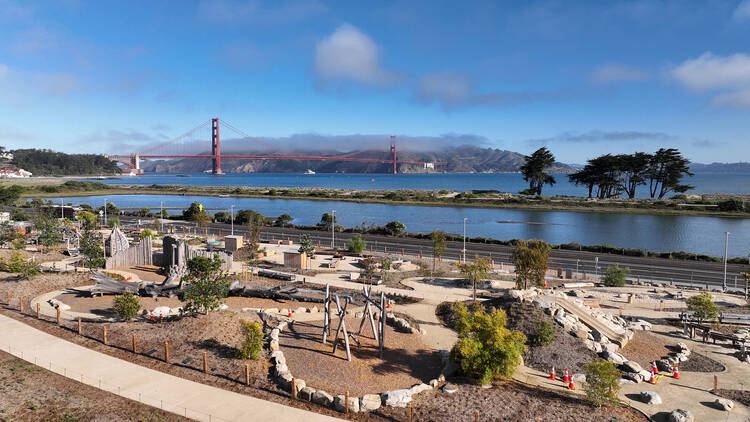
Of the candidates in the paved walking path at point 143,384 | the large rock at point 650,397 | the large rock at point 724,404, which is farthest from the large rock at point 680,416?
the paved walking path at point 143,384

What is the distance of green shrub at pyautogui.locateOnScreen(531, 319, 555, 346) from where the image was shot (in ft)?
56.1

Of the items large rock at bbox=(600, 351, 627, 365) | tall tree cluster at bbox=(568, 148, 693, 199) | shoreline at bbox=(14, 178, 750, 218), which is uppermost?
tall tree cluster at bbox=(568, 148, 693, 199)

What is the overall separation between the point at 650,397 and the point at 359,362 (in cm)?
930

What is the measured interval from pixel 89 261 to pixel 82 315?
912 centimetres

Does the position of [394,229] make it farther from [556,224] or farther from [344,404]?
[344,404]

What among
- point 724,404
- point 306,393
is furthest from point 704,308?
point 306,393

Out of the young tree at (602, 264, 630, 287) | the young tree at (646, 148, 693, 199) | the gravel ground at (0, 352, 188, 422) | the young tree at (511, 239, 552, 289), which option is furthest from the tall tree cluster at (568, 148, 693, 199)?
the gravel ground at (0, 352, 188, 422)

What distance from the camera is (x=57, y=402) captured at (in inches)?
479

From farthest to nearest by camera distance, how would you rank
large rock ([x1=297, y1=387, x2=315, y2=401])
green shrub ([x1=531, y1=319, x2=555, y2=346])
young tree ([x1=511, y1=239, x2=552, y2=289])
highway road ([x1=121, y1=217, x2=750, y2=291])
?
highway road ([x1=121, y1=217, x2=750, y2=291])
young tree ([x1=511, y1=239, x2=552, y2=289])
green shrub ([x1=531, y1=319, x2=555, y2=346])
large rock ([x1=297, y1=387, x2=315, y2=401])

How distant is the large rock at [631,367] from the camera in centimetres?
1578

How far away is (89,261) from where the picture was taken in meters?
27.5

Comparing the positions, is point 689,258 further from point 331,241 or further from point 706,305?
point 331,241

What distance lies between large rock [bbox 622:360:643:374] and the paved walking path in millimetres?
10955

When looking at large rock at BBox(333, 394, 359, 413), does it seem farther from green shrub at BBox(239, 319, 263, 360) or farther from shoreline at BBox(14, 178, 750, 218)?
shoreline at BBox(14, 178, 750, 218)
